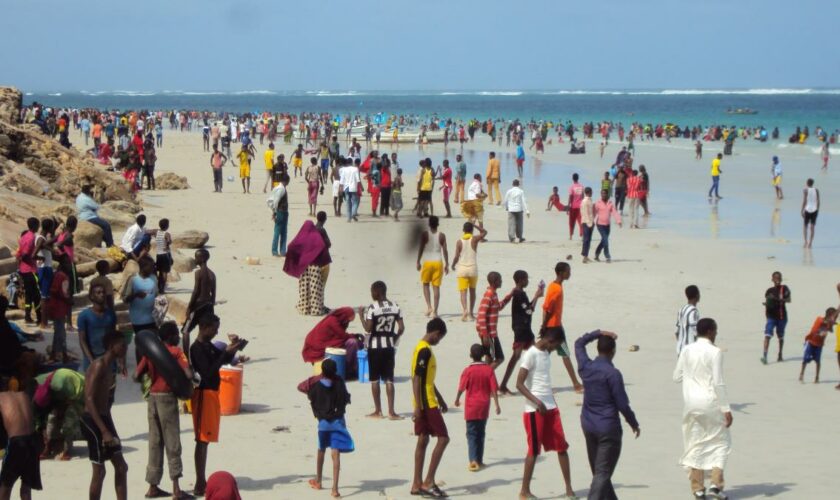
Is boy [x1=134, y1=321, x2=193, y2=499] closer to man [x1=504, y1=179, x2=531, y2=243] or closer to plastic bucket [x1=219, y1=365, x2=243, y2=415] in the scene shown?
plastic bucket [x1=219, y1=365, x2=243, y2=415]

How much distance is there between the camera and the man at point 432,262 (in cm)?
1448

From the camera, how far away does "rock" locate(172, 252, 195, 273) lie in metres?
16.9

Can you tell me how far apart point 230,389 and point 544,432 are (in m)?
3.32

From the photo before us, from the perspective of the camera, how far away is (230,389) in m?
10.2

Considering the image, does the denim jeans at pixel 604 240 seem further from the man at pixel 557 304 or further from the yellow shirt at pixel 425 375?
the yellow shirt at pixel 425 375

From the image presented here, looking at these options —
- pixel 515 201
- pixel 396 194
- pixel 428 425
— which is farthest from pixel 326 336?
pixel 396 194

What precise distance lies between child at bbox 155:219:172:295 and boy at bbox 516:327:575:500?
7828 mm

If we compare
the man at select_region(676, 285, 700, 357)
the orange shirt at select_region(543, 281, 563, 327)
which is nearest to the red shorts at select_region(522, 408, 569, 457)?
the man at select_region(676, 285, 700, 357)

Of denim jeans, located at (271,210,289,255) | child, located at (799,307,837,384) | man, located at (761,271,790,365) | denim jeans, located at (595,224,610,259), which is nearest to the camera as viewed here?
child, located at (799,307,837,384)

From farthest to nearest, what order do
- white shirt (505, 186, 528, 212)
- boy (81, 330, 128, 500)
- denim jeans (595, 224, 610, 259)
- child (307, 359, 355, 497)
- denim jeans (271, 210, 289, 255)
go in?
white shirt (505, 186, 528, 212) → denim jeans (595, 224, 610, 259) → denim jeans (271, 210, 289, 255) → child (307, 359, 355, 497) → boy (81, 330, 128, 500)

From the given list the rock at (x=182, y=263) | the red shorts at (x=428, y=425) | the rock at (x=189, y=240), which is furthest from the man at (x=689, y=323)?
the rock at (x=189, y=240)

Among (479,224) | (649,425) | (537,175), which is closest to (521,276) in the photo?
(649,425)

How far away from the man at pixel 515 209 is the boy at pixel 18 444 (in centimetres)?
1503

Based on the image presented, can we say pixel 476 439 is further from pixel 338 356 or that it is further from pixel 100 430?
pixel 100 430
